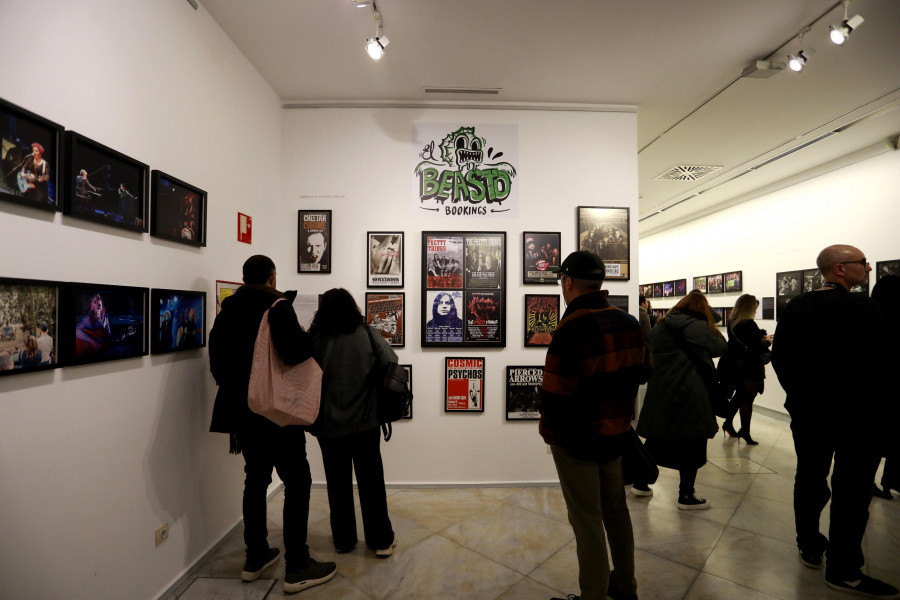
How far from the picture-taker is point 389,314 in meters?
3.61

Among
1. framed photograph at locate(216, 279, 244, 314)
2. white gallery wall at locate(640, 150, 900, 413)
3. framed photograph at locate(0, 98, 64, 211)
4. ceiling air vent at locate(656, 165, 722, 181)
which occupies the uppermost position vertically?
ceiling air vent at locate(656, 165, 722, 181)

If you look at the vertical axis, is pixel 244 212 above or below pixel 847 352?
above

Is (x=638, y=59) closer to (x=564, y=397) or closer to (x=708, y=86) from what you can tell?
(x=708, y=86)

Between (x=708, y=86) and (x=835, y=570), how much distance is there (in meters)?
3.58

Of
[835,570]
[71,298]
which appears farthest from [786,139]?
[71,298]

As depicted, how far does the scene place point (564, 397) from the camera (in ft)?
5.85

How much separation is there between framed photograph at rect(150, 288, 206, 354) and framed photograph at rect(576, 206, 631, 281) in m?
3.06

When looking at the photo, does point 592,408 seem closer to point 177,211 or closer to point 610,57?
point 177,211

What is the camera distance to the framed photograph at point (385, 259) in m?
3.61

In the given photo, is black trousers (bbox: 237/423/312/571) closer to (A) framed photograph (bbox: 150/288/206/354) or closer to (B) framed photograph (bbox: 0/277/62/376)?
(A) framed photograph (bbox: 150/288/206/354)

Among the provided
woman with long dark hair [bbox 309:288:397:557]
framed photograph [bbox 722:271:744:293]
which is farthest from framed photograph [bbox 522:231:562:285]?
framed photograph [bbox 722:271:744:293]

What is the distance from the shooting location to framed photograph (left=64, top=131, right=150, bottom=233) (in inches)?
64.1

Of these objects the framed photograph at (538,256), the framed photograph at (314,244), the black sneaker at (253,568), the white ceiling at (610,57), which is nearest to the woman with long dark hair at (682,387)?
the framed photograph at (538,256)

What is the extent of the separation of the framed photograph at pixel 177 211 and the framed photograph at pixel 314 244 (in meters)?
1.09
